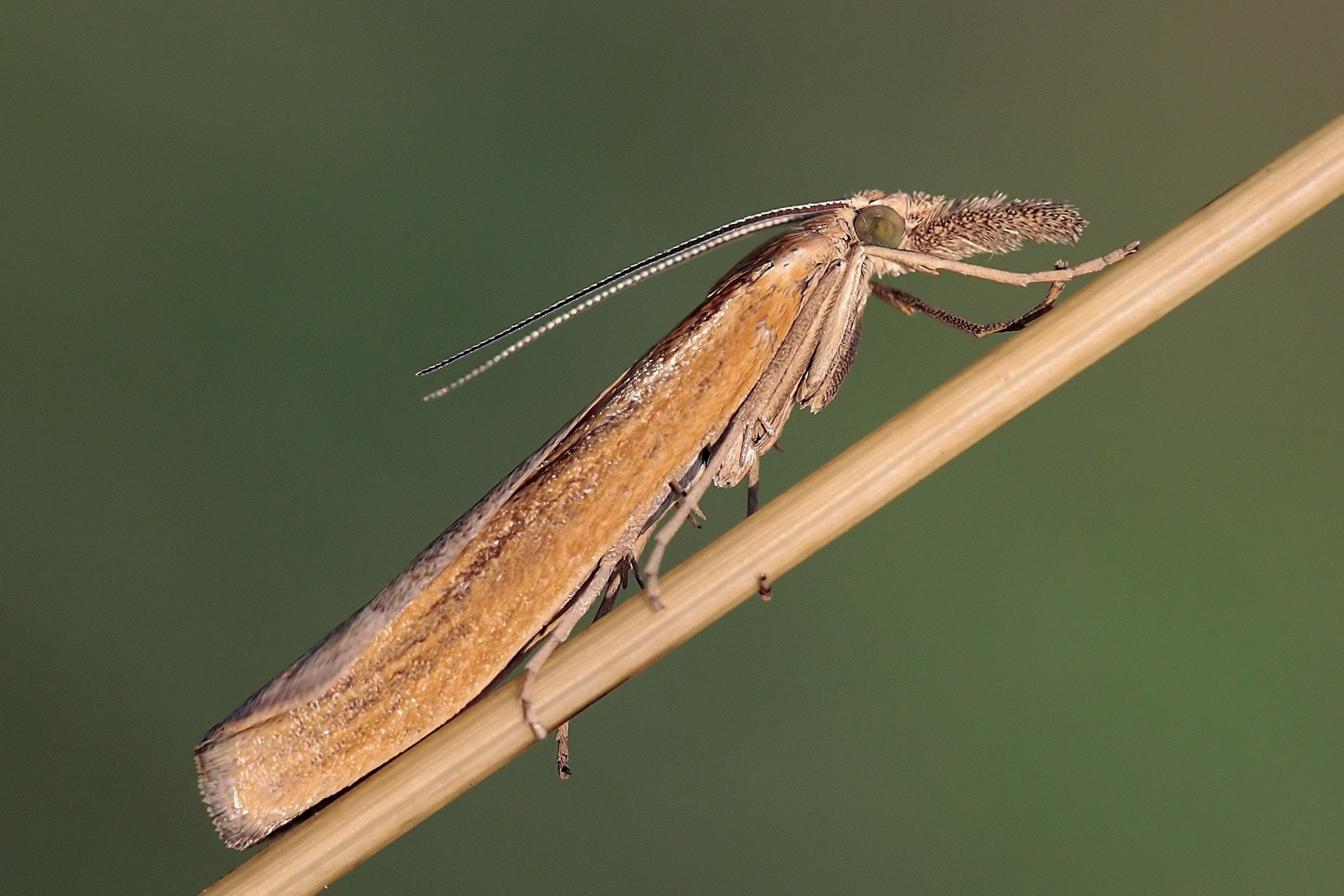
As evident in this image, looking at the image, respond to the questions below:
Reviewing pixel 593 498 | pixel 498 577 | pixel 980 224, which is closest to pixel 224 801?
pixel 498 577

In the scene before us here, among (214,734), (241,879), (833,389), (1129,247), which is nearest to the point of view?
(241,879)

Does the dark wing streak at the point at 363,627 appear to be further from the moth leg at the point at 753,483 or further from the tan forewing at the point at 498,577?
the moth leg at the point at 753,483

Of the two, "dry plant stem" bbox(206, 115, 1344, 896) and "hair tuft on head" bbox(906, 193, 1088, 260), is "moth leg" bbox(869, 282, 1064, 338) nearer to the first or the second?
"hair tuft on head" bbox(906, 193, 1088, 260)

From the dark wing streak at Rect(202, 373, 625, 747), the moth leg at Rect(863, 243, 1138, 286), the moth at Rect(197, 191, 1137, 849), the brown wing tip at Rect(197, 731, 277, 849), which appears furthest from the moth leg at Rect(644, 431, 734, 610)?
the brown wing tip at Rect(197, 731, 277, 849)

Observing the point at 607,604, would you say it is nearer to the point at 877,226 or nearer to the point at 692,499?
the point at 692,499

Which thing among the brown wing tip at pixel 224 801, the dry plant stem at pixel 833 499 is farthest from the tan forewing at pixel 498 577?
the dry plant stem at pixel 833 499

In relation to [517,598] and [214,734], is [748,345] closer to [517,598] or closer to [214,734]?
[517,598]

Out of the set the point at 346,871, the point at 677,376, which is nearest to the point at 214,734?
the point at 346,871
